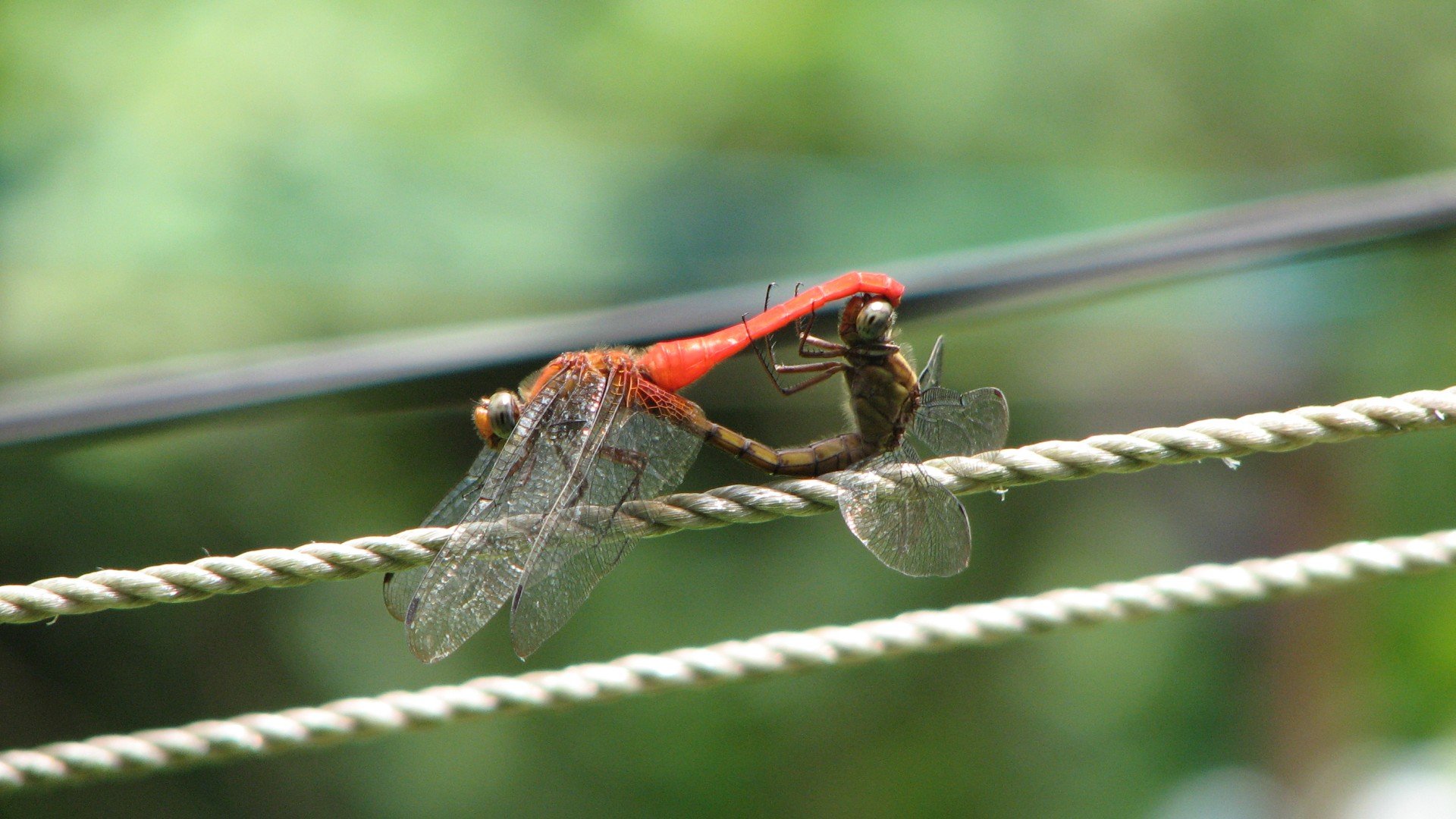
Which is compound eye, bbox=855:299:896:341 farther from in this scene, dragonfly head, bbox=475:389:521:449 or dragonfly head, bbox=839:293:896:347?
dragonfly head, bbox=475:389:521:449

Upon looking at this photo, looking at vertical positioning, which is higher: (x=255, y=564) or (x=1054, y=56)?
(x=1054, y=56)

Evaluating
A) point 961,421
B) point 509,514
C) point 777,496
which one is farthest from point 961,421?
point 509,514

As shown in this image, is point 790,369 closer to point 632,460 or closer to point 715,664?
point 632,460

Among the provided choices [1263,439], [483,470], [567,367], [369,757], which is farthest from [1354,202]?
[369,757]

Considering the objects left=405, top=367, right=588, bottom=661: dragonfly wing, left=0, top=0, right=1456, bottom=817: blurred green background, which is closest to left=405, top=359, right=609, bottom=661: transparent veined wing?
left=405, top=367, right=588, bottom=661: dragonfly wing

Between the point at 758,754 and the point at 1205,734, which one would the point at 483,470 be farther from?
the point at 1205,734

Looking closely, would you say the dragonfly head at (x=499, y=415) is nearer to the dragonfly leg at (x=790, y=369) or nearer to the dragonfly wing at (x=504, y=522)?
the dragonfly wing at (x=504, y=522)

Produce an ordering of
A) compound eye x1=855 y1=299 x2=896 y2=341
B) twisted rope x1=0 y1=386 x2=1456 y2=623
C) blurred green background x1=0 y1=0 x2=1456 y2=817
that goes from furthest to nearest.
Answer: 1. blurred green background x1=0 y1=0 x2=1456 y2=817
2. compound eye x1=855 y1=299 x2=896 y2=341
3. twisted rope x1=0 y1=386 x2=1456 y2=623
